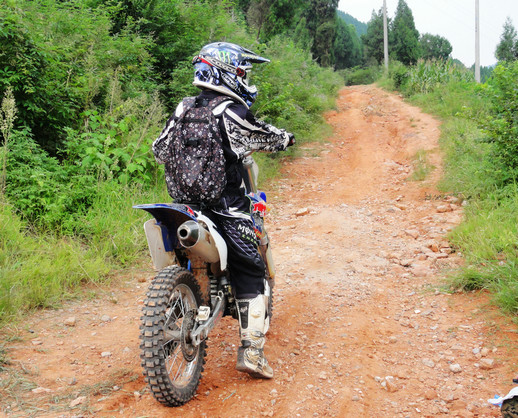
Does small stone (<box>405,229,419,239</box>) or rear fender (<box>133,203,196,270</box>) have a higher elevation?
rear fender (<box>133,203,196,270</box>)

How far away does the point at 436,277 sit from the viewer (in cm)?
479

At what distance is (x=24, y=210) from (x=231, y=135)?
3.11 meters

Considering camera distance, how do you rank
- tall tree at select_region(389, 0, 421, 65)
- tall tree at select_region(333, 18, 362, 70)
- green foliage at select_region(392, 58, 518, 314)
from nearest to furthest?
green foliage at select_region(392, 58, 518, 314), tall tree at select_region(389, 0, 421, 65), tall tree at select_region(333, 18, 362, 70)

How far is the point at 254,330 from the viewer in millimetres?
3066

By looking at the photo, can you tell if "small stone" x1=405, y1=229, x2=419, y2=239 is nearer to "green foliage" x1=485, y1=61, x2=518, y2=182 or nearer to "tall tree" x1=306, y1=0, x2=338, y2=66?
"green foliage" x1=485, y1=61, x2=518, y2=182

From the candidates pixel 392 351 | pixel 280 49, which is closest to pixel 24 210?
pixel 392 351

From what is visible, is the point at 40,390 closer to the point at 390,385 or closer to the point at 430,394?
the point at 390,385

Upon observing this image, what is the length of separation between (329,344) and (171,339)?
4.78 ft

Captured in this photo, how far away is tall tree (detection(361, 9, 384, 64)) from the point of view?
38938 mm

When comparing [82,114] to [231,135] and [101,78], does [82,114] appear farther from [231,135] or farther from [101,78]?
[231,135]

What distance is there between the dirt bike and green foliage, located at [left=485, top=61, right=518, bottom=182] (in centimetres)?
423

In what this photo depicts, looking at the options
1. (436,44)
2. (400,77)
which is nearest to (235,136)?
(400,77)

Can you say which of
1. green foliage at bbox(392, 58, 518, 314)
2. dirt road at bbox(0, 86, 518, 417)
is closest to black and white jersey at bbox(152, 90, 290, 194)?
dirt road at bbox(0, 86, 518, 417)

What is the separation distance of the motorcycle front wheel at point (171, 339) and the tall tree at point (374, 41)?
38.9 m
